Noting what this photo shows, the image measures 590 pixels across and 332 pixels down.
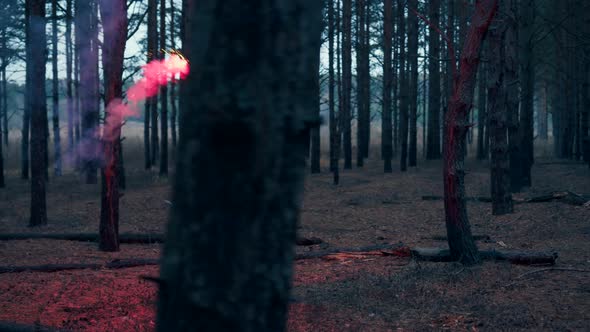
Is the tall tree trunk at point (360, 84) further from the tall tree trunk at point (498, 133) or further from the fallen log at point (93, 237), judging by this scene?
the fallen log at point (93, 237)

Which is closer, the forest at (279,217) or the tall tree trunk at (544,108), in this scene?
the forest at (279,217)

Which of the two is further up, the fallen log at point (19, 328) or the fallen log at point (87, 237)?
the fallen log at point (19, 328)

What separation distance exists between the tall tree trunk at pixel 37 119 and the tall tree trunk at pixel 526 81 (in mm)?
12870

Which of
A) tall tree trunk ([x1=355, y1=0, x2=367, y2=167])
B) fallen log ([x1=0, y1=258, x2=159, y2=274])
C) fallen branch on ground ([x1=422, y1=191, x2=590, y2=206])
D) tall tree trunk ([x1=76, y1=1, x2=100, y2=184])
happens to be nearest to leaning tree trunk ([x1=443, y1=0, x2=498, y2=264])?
fallen log ([x1=0, y1=258, x2=159, y2=274])

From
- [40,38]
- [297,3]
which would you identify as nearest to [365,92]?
[40,38]

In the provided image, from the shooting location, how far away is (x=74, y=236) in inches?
463

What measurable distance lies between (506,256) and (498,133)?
225 inches

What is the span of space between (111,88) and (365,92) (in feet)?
71.2

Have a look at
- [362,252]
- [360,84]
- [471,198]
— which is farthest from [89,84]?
[362,252]

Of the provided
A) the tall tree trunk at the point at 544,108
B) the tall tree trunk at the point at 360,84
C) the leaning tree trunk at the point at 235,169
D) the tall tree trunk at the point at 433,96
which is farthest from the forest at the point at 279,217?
the tall tree trunk at the point at 544,108

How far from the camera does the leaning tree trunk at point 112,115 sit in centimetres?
1001

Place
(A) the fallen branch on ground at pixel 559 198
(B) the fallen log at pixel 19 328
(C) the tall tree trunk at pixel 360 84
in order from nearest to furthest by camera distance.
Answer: (B) the fallen log at pixel 19 328, (A) the fallen branch on ground at pixel 559 198, (C) the tall tree trunk at pixel 360 84

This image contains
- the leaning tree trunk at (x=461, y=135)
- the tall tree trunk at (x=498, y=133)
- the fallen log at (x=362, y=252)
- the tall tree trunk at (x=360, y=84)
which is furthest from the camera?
the tall tree trunk at (x=360, y=84)

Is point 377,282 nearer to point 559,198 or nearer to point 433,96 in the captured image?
point 559,198
